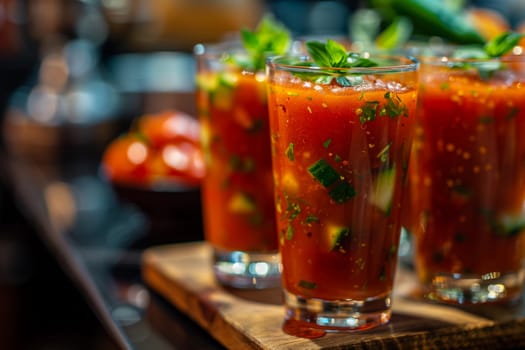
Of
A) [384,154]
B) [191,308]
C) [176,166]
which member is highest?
[384,154]

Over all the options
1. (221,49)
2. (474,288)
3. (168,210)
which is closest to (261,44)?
(221,49)

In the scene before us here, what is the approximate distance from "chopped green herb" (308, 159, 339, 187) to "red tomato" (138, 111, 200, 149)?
964 millimetres

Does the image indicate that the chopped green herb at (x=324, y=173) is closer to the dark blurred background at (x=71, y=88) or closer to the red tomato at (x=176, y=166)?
the red tomato at (x=176, y=166)

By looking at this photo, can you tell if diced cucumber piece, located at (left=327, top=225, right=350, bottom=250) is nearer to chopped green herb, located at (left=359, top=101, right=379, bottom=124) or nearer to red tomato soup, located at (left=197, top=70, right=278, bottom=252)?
chopped green herb, located at (left=359, top=101, right=379, bottom=124)

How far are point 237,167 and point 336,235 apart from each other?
0.90 feet

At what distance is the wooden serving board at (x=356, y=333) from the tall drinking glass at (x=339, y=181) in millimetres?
33

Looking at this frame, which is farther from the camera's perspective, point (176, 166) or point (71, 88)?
point (71, 88)

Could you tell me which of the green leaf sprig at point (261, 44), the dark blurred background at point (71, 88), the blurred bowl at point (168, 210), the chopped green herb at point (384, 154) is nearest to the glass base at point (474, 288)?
the chopped green herb at point (384, 154)

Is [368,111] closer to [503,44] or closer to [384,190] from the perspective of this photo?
[384,190]

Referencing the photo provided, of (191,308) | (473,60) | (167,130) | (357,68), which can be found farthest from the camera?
(167,130)

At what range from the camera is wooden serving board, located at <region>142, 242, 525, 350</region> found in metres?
0.96

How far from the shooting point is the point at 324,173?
922 mm

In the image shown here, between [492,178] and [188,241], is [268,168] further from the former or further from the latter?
[188,241]

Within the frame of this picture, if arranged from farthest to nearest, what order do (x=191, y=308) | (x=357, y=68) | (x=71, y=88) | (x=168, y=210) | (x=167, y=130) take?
(x=71, y=88), (x=167, y=130), (x=168, y=210), (x=191, y=308), (x=357, y=68)
